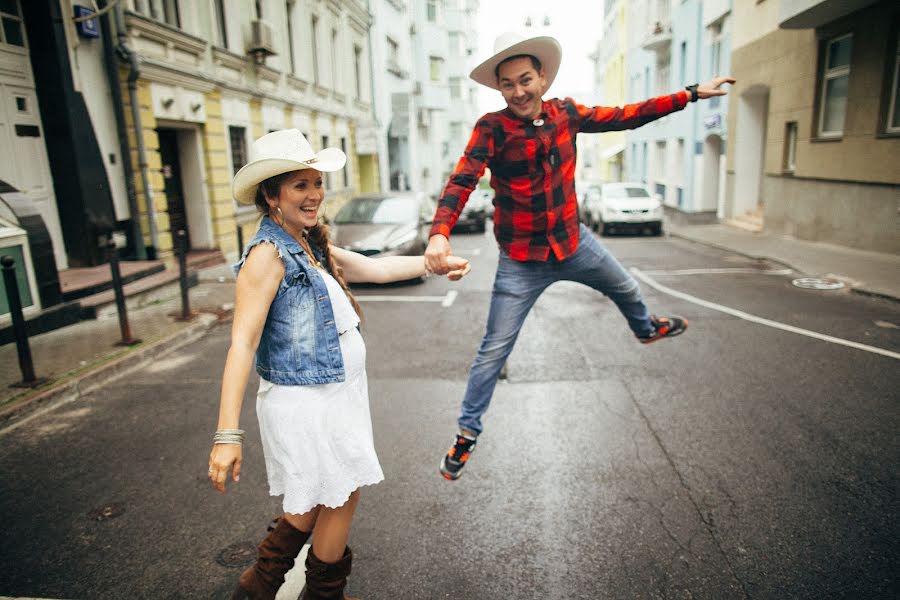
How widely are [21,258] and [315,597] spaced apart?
6.24 meters

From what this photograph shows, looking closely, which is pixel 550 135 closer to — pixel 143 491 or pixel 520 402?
pixel 520 402

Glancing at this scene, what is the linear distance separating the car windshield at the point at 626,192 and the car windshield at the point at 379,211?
9.20 m

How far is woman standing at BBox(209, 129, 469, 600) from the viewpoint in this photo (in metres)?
2.13

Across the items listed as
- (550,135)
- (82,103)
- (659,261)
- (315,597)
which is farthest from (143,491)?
(659,261)

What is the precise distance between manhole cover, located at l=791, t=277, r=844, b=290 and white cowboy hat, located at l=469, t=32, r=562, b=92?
8036 millimetres

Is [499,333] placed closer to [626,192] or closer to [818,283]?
[818,283]

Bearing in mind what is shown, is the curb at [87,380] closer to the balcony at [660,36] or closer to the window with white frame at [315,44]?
the window with white frame at [315,44]

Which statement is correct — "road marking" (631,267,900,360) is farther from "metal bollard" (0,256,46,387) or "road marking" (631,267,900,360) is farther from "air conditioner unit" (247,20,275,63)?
"air conditioner unit" (247,20,275,63)

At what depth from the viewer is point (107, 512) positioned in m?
3.40

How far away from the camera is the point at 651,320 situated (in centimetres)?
407

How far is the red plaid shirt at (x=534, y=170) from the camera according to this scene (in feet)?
10.4

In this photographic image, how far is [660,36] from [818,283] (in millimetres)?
20201

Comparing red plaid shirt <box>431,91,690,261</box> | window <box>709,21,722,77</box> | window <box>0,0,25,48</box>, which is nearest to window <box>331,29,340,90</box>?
window <box>709,21,722,77</box>

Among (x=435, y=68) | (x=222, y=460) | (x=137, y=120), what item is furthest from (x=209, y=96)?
(x=435, y=68)
